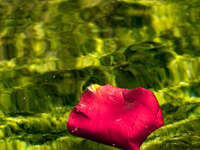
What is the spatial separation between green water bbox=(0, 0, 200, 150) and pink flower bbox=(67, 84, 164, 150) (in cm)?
11

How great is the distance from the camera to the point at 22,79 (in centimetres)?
133

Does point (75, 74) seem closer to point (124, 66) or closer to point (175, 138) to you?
point (124, 66)

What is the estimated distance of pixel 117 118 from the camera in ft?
2.93

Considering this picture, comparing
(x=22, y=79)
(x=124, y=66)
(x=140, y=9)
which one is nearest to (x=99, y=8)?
(x=140, y=9)

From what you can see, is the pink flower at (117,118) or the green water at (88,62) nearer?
the pink flower at (117,118)

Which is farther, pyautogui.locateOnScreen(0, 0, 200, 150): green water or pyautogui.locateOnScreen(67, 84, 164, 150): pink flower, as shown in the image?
pyautogui.locateOnScreen(0, 0, 200, 150): green water

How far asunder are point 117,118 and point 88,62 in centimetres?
54

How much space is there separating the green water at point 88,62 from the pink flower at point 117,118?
11 centimetres

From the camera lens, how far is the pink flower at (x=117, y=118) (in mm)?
863

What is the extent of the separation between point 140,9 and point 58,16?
406mm

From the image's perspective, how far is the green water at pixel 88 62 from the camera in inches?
42.0

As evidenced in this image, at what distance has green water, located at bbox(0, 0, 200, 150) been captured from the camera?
3.50 feet

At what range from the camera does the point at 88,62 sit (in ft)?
4.57

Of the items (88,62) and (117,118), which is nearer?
(117,118)
